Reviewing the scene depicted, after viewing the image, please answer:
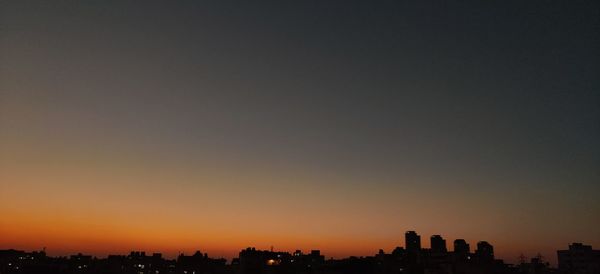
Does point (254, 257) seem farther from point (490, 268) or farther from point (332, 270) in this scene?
point (490, 268)

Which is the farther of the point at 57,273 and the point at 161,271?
the point at 161,271

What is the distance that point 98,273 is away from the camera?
125062 millimetres

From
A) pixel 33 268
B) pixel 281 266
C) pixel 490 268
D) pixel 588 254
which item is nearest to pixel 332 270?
pixel 490 268

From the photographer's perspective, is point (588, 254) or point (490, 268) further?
point (588, 254)

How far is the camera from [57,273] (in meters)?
104

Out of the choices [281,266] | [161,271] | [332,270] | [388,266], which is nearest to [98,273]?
[161,271]

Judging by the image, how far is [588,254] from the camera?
170750mm

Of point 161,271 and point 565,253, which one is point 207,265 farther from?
point 565,253

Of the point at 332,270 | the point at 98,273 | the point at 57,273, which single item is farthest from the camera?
the point at 98,273

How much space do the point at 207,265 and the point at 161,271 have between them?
47.6 ft

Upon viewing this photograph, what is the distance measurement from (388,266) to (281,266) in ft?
71.5

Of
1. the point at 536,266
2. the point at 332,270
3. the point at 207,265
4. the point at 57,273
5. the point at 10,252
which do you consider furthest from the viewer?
the point at 10,252

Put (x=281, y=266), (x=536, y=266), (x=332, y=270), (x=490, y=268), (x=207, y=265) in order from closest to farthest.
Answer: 1. (x=332, y=270)
2. (x=490, y=268)
3. (x=281, y=266)
4. (x=536, y=266)
5. (x=207, y=265)

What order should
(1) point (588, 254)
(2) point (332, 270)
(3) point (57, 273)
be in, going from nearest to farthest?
(2) point (332, 270)
(3) point (57, 273)
(1) point (588, 254)
